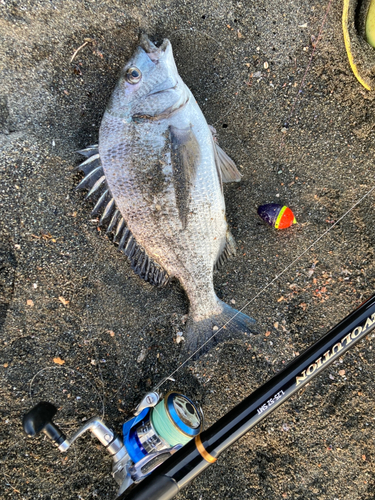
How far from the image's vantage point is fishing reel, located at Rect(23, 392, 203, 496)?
170 centimetres

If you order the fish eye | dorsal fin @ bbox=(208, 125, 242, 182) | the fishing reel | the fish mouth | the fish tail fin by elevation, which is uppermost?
the fish eye

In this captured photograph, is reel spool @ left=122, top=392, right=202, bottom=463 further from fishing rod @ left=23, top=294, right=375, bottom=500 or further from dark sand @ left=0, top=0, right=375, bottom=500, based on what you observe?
dark sand @ left=0, top=0, right=375, bottom=500

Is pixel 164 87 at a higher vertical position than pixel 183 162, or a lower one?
higher

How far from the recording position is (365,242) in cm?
225

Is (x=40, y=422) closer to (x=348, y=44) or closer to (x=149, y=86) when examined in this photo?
(x=149, y=86)

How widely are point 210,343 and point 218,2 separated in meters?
2.30

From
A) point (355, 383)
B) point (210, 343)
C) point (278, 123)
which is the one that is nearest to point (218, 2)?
point (278, 123)

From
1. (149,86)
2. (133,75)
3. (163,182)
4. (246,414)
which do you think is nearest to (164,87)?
(149,86)

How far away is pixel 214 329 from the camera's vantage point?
6.89 ft

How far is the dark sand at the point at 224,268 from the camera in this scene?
6.45ft

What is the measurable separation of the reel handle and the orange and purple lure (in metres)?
1.70

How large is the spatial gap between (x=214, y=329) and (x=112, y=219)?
981 millimetres

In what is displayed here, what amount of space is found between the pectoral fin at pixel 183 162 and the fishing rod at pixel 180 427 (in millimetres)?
1059

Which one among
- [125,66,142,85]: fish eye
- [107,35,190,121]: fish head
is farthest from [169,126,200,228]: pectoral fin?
[125,66,142,85]: fish eye
